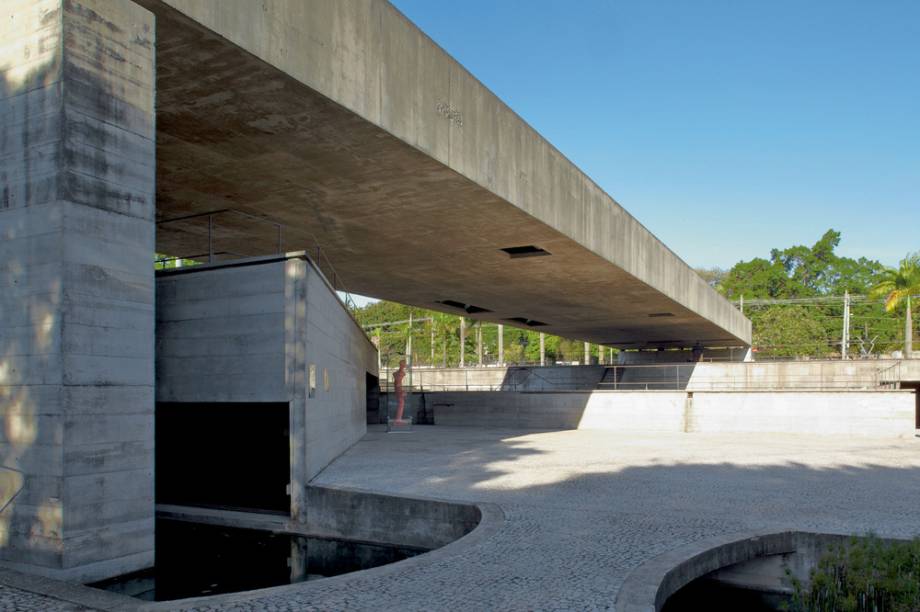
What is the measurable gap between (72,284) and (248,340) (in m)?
3.93

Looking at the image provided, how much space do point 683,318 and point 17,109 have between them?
25.9 metres

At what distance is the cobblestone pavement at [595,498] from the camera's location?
574 centimetres

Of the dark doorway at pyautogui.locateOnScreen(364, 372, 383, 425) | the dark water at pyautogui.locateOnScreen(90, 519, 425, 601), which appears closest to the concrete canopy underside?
the dark water at pyautogui.locateOnScreen(90, 519, 425, 601)

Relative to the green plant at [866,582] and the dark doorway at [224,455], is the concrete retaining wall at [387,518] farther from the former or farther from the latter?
the green plant at [866,582]

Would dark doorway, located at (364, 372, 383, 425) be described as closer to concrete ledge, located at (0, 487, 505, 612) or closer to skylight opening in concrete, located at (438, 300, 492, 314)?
skylight opening in concrete, located at (438, 300, 492, 314)

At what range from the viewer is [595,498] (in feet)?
32.8

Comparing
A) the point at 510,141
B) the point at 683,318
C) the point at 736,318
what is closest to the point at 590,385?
the point at 736,318

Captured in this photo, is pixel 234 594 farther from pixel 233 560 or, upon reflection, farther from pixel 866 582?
pixel 866 582

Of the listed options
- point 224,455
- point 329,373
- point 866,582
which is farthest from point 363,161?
point 866,582

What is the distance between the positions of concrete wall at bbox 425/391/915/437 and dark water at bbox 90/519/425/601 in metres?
16.2

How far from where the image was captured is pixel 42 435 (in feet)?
23.3

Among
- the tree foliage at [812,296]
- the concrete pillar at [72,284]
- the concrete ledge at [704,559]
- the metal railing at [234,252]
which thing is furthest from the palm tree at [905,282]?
the concrete pillar at [72,284]

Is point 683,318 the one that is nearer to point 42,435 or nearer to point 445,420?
point 445,420

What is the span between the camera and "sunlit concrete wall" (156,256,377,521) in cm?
1081
